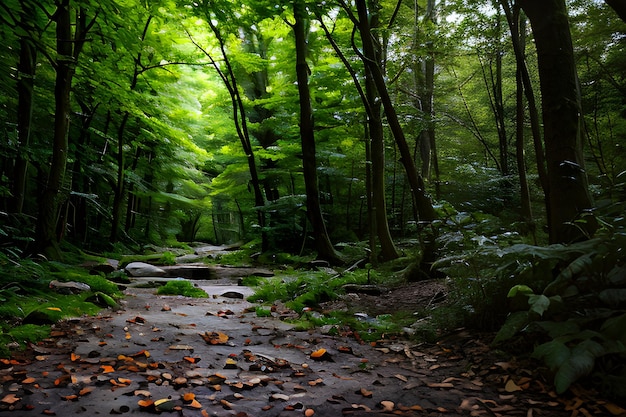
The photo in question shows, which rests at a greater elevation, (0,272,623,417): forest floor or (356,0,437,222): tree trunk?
(356,0,437,222): tree trunk

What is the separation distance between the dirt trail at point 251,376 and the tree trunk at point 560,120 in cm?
156

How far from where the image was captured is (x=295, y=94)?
1364 centimetres

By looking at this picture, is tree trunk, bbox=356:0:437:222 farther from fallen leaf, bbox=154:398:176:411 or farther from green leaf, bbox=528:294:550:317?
fallen leaf, bbox=154:398:176:411

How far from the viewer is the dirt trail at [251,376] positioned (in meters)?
2.19

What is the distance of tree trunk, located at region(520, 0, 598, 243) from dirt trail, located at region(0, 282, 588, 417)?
5.13 ft

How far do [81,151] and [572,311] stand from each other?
11.9 m

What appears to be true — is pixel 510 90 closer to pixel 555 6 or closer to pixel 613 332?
pixel 555 6

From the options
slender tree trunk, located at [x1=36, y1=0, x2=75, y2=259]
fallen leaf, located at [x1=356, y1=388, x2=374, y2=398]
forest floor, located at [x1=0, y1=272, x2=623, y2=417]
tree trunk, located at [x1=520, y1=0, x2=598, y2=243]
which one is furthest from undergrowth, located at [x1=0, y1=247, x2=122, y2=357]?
tree trunk, located at [x1=520, y1=0, x2=598, y2=243]

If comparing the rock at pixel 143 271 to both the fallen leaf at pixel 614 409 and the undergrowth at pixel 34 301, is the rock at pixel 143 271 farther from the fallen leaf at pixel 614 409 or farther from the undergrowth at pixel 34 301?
the fallen leaf at pixel 614 409

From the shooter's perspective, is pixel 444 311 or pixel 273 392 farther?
pixel 444 311

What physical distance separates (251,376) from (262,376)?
84 mm

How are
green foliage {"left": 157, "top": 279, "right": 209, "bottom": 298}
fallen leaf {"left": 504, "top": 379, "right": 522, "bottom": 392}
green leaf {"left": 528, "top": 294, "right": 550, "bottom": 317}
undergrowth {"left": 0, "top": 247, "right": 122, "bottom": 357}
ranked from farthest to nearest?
green foliage {"left": 157, "top": 279, "right": 209, "bottom": 298} < undergrowth {"left": 0, "top": 247, "right": 122, "bottom": 357} < fallen leaf {"left": 504, "top": 379, "right": 522, "bottom": 392} < green leaf {"left": 528, "top": 294, "right": 550, "bottom": 317}

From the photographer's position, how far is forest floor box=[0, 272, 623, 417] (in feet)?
7.15

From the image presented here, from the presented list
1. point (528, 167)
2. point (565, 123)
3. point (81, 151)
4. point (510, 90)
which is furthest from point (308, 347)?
point (510, 90)
